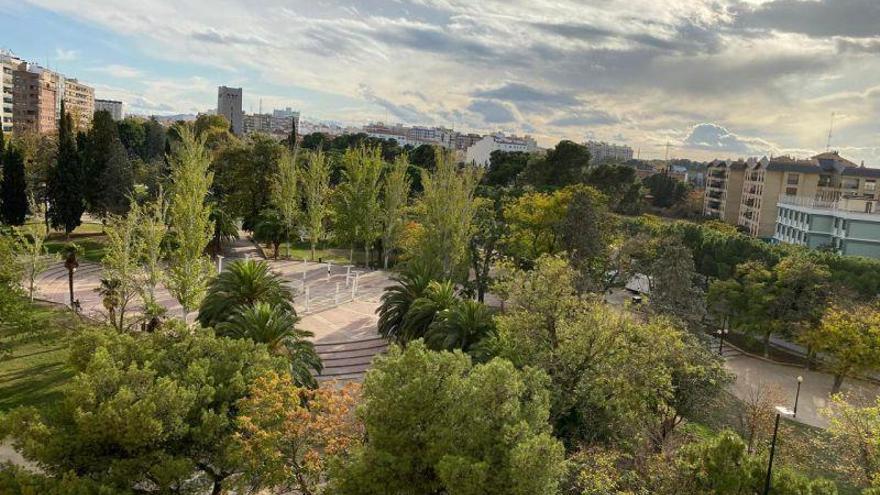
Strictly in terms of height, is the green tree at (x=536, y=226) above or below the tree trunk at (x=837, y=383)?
above

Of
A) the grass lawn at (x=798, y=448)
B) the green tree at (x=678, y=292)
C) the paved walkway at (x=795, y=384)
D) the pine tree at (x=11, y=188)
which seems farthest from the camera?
the pine tree at (x=11, y=188)

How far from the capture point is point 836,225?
156 feet

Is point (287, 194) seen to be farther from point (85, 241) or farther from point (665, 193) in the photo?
point (665, 193)

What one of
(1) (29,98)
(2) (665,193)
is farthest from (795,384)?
(1) (29,98)

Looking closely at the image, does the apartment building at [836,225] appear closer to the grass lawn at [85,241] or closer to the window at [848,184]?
the window at [848,184]

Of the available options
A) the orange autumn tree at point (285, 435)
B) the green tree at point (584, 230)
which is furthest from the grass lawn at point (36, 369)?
the green tree at point (584, 230)

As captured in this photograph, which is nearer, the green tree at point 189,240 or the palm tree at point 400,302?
the green tree at point 189,240

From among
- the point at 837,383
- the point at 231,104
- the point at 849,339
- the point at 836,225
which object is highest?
the point at 231,104

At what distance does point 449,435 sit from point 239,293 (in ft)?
41.0

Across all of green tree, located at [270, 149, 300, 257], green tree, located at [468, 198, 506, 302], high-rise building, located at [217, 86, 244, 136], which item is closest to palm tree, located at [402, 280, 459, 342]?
green tree, located at [468, 198, 506, 302]

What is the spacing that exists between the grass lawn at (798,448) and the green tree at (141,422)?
38.9 ft

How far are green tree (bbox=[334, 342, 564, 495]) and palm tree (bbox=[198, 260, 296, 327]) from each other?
10.0 metres

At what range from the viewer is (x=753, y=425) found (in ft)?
53.7

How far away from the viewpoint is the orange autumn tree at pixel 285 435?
998 centimetres
